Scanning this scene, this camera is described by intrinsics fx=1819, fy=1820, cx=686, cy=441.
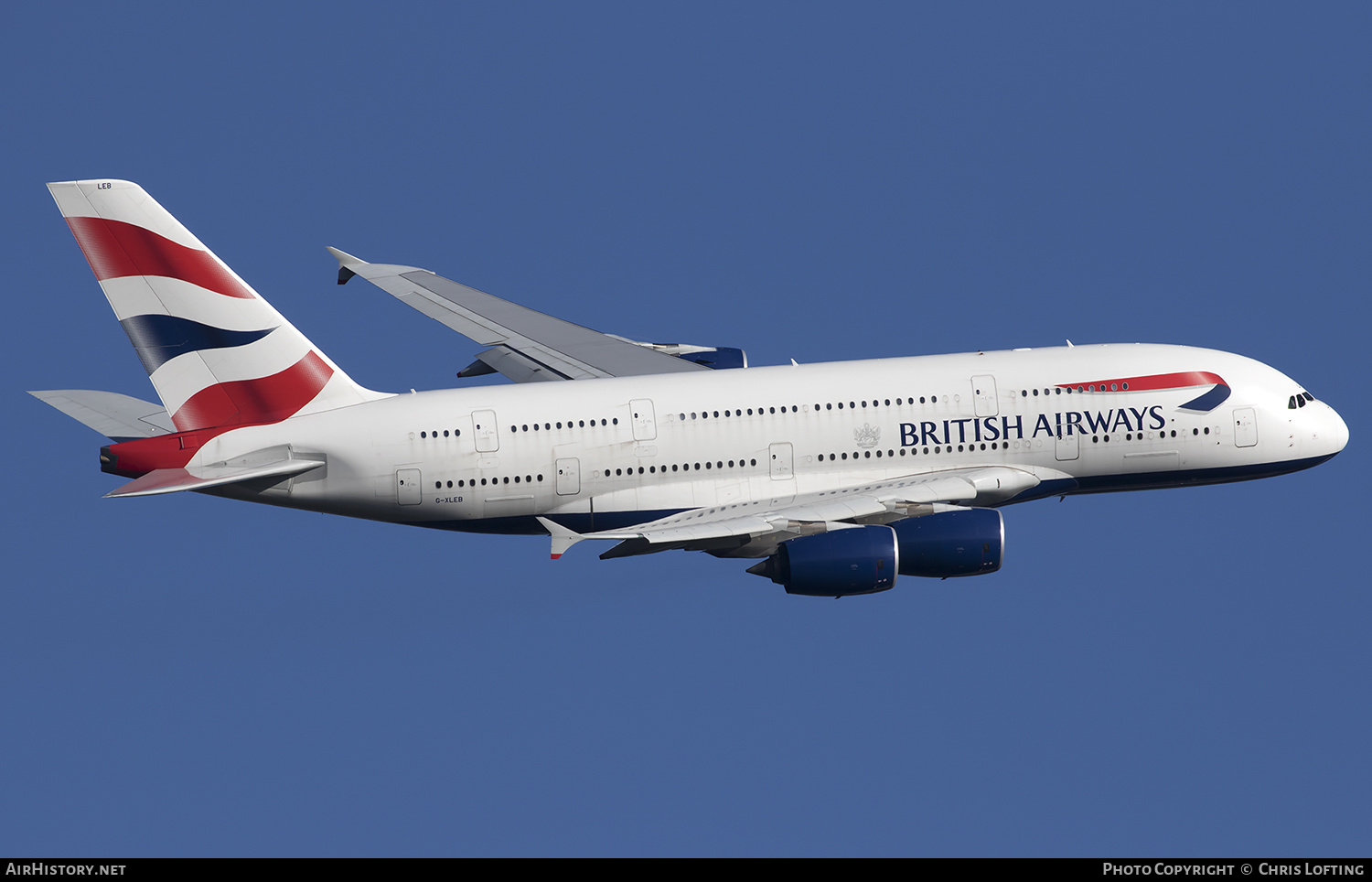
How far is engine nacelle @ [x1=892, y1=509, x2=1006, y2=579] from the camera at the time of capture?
118 feet

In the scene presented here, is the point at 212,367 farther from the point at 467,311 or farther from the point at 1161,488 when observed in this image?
Answer: the point at 1161,488

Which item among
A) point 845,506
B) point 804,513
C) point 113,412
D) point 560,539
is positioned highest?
point 113,412

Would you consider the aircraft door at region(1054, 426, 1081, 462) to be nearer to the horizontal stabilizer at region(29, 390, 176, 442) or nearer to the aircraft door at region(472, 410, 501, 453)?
the aircraft door at region(472, 410, 501, 453)

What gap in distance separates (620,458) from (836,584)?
5641mm

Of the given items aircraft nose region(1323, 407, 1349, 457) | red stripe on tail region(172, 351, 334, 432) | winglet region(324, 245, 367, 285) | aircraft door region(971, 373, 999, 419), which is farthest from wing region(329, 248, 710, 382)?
aircraft nose region(1323, 407, 1349, 457)

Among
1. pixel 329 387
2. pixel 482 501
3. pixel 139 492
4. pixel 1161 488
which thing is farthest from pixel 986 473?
pixel 139 492

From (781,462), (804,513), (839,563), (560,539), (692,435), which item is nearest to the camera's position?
(560,539)

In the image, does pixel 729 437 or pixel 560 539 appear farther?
pixel 729 437

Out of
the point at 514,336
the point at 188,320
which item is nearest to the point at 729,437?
the point at 514,336

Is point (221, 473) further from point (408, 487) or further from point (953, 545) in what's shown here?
point (953, 545)

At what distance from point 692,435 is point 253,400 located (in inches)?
355

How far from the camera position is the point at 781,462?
125ft

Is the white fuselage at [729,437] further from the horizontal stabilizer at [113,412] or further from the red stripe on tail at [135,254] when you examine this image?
the red stripe on tail at [135,254]

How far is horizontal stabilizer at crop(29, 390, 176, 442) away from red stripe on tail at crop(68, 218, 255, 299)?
3.25 meters
